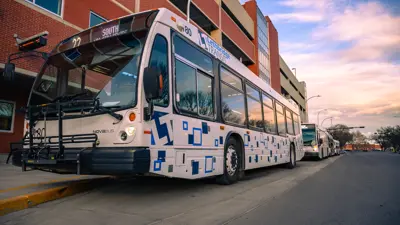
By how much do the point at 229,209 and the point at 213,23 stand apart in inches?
879

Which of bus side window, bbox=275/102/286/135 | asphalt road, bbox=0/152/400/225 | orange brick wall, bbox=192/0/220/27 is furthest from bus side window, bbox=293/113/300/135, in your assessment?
orange brick wall, bbox=192/0/220/27

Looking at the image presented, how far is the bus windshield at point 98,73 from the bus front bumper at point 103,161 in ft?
2.36

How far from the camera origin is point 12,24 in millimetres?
10289

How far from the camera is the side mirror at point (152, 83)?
4.11 m

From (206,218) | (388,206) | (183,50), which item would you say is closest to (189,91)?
(183,50)

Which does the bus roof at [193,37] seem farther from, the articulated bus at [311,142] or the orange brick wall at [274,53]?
the orange brick wall at [274,53]

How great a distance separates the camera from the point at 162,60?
4.72m

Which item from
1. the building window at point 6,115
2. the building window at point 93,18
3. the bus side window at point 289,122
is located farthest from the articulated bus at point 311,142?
the building window at point 6,115

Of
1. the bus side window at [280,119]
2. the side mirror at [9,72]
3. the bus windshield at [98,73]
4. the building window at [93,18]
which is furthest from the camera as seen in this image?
the building window at [93,18]

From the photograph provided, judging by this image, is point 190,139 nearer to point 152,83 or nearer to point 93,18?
point 152,83

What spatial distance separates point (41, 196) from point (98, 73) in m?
2.29

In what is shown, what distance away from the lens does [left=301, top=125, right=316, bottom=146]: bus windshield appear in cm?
2105

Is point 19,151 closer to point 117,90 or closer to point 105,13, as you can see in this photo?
point 117,90

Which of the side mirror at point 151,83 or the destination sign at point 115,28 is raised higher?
the destination sign at point 115,28
